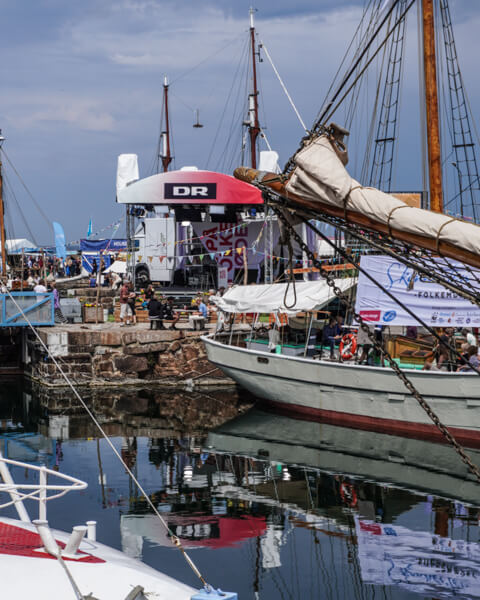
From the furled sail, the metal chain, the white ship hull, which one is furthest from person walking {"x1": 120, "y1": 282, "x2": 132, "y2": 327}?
the metal chain

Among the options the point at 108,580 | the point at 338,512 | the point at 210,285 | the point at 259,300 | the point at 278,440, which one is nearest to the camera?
the point at 108,580

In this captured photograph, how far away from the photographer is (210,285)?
1485 inches

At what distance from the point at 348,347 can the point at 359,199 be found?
13.3m

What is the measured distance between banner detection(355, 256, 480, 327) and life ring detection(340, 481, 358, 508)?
6.36m

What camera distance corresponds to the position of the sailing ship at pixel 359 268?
7832 mm

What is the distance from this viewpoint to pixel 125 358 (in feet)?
86.9

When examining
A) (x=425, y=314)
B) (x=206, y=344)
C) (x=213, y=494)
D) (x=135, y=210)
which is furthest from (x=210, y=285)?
(x=213, y=494)

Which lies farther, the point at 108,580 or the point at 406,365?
the point at 406,365

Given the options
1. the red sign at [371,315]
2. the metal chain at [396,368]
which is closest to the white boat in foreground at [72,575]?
the metal chain at [396,368]

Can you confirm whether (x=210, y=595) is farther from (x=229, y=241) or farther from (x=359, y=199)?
(x=229, y=241)

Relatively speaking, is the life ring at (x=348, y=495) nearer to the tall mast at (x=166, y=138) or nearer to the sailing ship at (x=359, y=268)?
the sailing ship at (x=359, y=268)

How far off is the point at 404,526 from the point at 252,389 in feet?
37.5

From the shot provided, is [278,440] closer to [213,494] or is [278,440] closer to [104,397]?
[213,494]

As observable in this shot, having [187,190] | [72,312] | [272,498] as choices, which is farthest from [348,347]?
[187,190]
